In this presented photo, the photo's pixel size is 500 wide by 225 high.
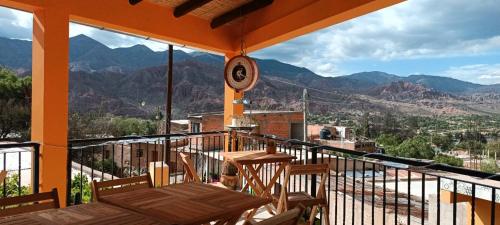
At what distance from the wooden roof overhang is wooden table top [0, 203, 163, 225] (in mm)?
3114

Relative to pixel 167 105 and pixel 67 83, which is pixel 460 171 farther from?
pixel 167 105

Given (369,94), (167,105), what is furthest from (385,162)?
(369,94)

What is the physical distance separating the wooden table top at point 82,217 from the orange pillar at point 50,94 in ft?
8.21

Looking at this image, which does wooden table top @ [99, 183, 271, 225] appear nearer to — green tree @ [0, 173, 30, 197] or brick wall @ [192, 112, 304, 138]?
green tree @ [0, 173, 30, 197]

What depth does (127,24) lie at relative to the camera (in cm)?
493

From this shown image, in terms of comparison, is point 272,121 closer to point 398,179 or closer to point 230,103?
point 230,103

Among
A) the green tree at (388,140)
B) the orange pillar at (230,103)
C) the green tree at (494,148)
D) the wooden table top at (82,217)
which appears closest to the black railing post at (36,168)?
the wooden table top at (82,217)

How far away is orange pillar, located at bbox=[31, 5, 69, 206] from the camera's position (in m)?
4.00

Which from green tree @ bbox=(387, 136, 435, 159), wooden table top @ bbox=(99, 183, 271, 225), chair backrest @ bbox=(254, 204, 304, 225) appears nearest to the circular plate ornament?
wooden table top @ bbox=(99, 183, 271, 225)

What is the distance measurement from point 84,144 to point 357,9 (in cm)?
366

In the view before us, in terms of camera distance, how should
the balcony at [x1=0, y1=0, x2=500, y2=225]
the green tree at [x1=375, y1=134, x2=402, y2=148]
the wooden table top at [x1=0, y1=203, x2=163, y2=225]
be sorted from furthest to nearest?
the green tree at [x1=375, y1=134, x2=402, y2=148] < the balcony at [x1=0, y1=0, x2=500, y2=225] < the wooden table top at [x1=0, y1=203, x2=163, y2=225]

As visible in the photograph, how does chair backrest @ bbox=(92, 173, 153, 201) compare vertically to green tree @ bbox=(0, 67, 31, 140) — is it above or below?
below

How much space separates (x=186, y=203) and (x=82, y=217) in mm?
554

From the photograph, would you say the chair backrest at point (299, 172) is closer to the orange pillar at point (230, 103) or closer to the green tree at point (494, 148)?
the orange pillar at point (230, 103)
